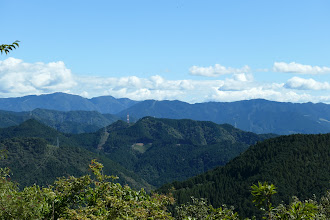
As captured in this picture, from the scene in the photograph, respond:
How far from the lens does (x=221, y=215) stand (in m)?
24.3

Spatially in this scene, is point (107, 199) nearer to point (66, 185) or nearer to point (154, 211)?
point (154, 211)

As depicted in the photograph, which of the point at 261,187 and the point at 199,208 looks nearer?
the point at 261,187

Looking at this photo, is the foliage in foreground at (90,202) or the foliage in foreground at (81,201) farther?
the foliage in foreground at (81,201)

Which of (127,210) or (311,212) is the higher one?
(311,212)

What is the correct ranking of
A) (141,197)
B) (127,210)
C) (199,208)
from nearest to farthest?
(127,210), (141,197), (199,208)

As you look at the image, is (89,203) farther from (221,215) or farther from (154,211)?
(221,215)

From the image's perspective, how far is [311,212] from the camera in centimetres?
1514

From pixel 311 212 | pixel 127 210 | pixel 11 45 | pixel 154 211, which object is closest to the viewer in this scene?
pixel 311 212

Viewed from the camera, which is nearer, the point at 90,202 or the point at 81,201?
the point at 90,202

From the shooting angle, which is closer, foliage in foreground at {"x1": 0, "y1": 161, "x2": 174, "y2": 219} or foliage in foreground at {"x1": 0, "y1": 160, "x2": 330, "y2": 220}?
foliage in foreground at {"x1": 0, "y1": 160, "x2": 330, "y2": 220}

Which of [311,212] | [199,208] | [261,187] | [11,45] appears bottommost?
[199,208]

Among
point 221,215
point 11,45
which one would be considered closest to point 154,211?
point 221,215

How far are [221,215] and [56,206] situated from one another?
13.0 m

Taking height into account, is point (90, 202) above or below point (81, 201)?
above
